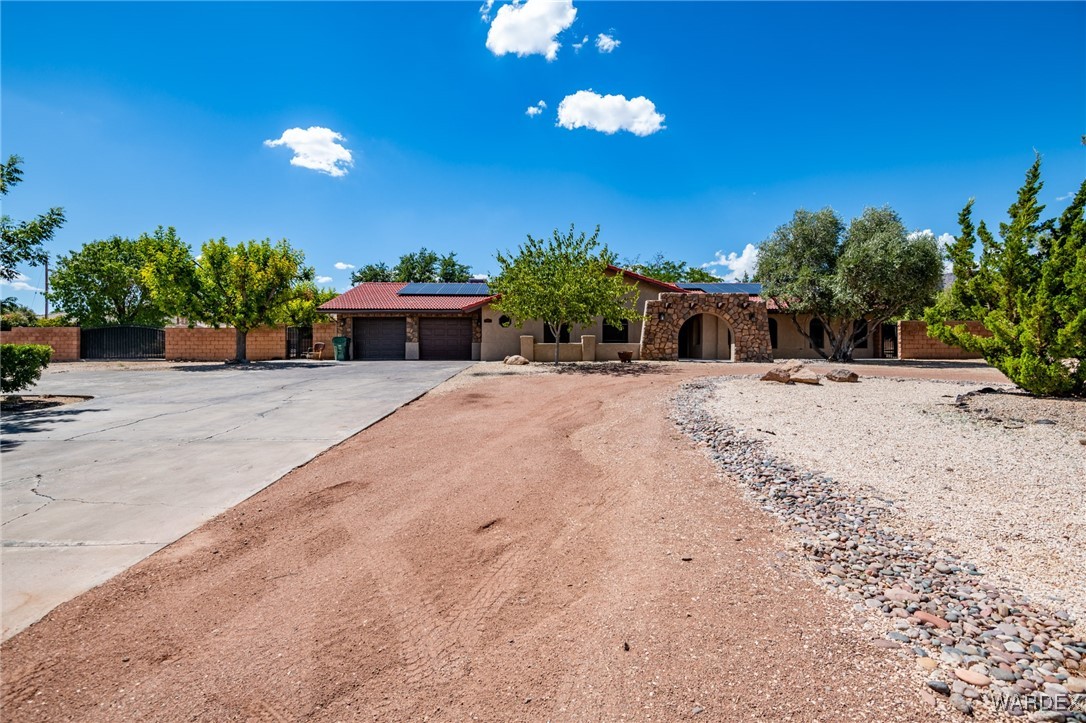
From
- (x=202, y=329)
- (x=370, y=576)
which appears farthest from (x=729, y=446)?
(x=202, y=329)

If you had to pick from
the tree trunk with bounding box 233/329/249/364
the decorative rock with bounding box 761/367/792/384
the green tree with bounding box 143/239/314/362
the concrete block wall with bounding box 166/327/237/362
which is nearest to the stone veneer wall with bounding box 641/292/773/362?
the decorative rock with bounding box 761/367/792/384

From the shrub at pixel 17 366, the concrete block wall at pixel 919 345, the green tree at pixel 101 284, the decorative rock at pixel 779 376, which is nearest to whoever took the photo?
the shrub at pixel 17 366

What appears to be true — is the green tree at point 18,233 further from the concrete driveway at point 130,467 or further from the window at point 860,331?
the window at point 860,331

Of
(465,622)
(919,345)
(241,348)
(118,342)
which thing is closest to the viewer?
(465,622)

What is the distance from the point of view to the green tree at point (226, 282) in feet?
74.5

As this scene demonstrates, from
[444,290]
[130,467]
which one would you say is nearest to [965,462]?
[130,467]

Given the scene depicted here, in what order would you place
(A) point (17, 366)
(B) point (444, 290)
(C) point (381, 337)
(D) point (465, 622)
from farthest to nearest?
(B) point (444, 290) < (C) point (381, 337) < (A) point (17, 366) < (D) point (465, 622)

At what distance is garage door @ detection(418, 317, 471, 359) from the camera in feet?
88.0

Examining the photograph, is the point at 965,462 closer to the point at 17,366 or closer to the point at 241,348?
the point at 17,366

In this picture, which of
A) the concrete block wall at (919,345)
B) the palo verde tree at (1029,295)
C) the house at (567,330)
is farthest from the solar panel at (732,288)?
the palo verde tree at (1029,295)

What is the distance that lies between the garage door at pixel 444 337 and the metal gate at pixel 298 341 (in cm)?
800

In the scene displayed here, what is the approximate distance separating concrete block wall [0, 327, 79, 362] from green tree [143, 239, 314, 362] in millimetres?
8798

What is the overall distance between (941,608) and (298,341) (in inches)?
1237

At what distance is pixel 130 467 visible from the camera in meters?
5.76
